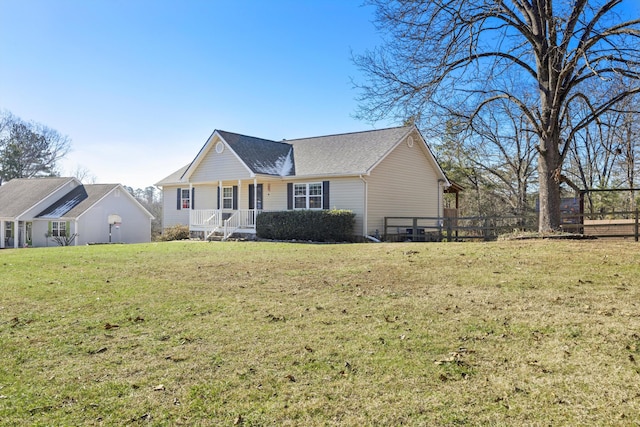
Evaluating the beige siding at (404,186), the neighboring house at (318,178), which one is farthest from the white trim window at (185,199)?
the beige siding at (404,186)

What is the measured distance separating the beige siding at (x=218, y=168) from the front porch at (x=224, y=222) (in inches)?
71.0

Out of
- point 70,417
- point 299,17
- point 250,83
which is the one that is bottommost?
point 70,417

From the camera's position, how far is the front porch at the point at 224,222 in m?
21.8

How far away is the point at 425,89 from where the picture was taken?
14.1 meters

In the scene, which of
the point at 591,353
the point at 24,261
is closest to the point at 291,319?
the point at 591,353

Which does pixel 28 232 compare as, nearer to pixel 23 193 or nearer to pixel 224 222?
pixel 23 193

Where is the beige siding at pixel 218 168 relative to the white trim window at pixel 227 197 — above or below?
above

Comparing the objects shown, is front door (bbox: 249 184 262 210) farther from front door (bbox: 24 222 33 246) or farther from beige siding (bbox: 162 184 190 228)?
front door (bbox: 24 222 33 246)

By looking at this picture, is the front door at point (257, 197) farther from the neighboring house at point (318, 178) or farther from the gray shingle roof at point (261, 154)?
the gray shingle roof at point (261, 154)

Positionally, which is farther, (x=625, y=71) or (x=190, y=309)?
(x=625, y=71)

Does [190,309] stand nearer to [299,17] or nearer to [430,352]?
[430,352]

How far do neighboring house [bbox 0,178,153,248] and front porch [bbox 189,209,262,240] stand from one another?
987cm

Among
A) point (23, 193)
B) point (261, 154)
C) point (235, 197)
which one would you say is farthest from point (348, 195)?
point (23, 193)

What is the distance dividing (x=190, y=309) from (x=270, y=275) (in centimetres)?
291
